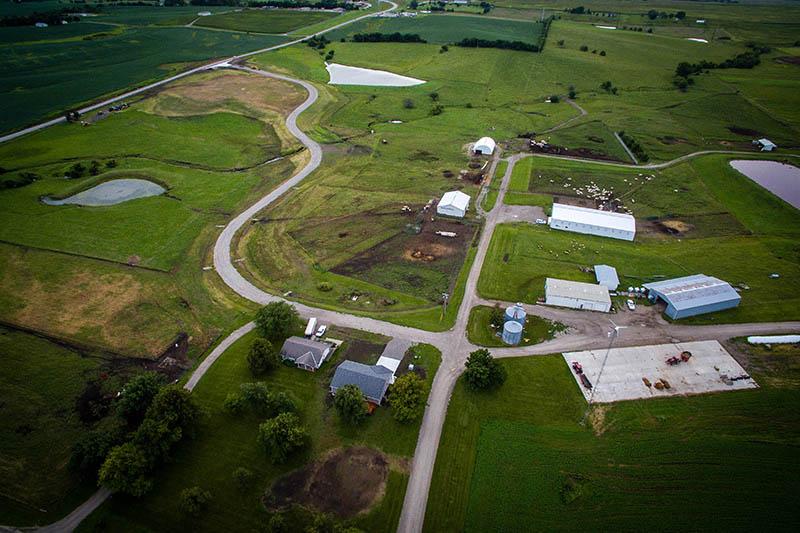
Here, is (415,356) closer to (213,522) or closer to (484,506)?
(484,506)

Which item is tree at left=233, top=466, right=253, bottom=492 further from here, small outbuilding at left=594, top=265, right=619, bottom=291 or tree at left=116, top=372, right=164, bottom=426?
small outbuilding at left=594, top=265, right=619, bottom=291

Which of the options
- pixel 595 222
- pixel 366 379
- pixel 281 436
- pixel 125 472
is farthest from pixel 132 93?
pixel 595 222

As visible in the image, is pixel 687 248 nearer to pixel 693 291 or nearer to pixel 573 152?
pixel 693 291

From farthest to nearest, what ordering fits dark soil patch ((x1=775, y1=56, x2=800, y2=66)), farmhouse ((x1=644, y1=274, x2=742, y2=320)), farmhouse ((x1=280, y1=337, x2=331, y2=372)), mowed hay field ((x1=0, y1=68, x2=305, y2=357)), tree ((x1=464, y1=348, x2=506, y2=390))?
dark soil patch ((x1=775, y1=56, x2=800, y2=66))
mowed hay field ((x1=0, y1=68, x2=305, y2=357))
farmhouse ((x1=644, y1=274, x2=742, y2=320))
farmhouse ((x1=280, y1=337, x2=331, y2=372))
tree ((x1=464, y1=348, x2=506, y2=390))

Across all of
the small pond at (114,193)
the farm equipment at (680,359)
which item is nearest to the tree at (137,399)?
the small pond at (114,193)

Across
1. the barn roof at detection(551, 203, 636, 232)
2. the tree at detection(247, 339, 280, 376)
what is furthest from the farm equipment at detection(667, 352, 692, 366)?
the tree at detection(247, 339, 280, 376)

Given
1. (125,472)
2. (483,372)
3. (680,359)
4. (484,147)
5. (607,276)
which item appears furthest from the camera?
(484,147)
